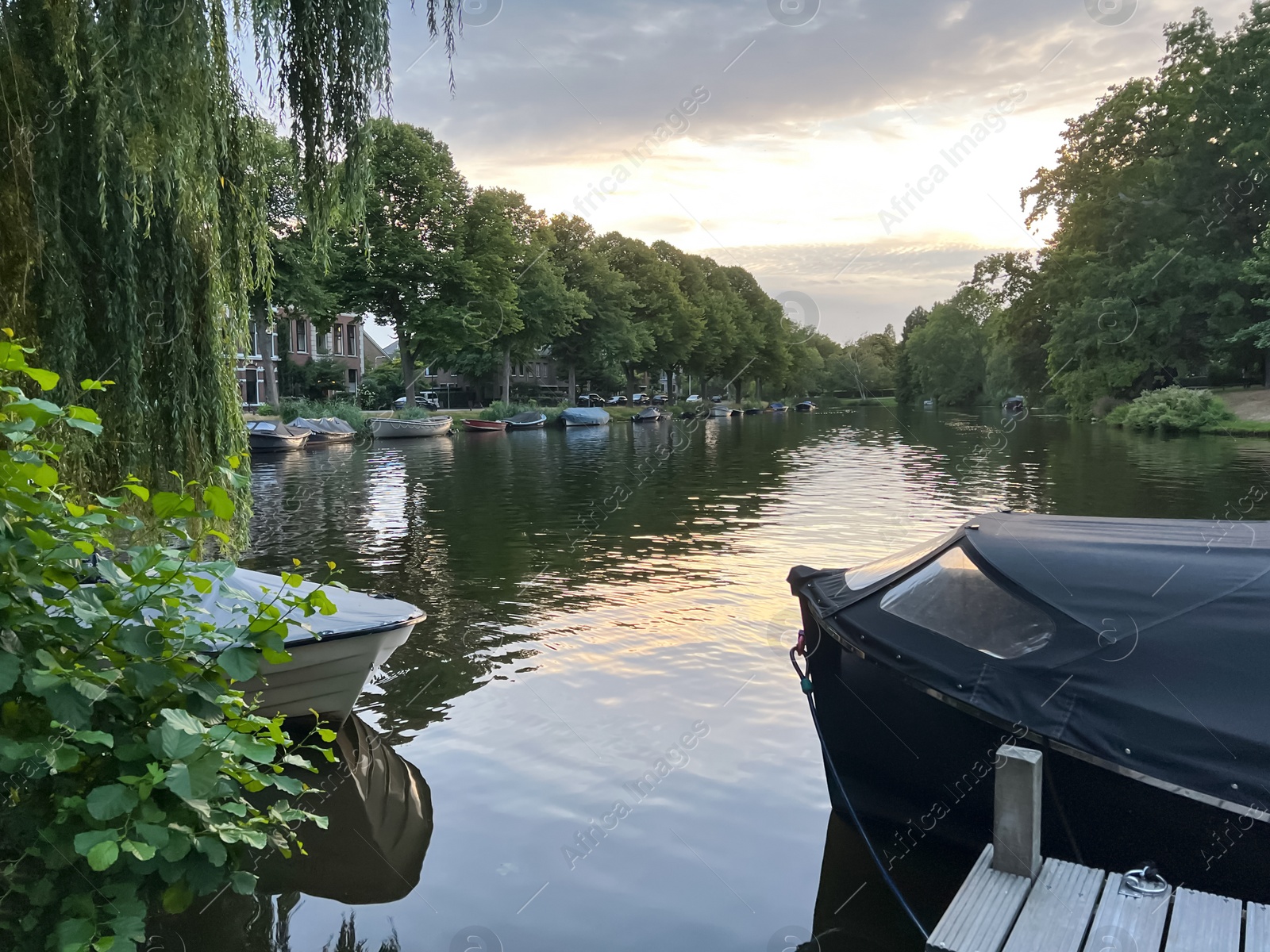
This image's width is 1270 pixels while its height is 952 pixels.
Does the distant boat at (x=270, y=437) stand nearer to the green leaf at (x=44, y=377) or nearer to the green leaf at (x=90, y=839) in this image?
the green leaf at (x=44, y=377)

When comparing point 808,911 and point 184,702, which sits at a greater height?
point 184,702

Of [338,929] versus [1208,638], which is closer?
[1208,638]

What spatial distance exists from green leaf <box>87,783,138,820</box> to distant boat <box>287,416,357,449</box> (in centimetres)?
4254

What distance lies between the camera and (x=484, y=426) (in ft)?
180

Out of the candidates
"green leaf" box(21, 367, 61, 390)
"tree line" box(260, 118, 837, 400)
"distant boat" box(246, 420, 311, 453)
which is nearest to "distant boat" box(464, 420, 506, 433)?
"tree line" box(260, 118, 837, 400)

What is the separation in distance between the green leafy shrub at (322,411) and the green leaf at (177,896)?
43.4 m

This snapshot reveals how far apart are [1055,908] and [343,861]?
14.0ft

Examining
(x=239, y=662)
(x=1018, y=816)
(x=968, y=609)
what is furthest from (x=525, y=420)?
(x=239, y=662)

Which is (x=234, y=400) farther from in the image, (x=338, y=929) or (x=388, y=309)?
(x=388, y=309)

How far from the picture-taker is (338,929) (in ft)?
17.5

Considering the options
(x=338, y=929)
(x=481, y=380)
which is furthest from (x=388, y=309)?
(x=338, y=929)

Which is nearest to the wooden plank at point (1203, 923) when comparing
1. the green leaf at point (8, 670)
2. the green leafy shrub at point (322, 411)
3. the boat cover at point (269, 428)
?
the green leaf at point (8, 670)

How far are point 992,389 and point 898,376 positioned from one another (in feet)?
126

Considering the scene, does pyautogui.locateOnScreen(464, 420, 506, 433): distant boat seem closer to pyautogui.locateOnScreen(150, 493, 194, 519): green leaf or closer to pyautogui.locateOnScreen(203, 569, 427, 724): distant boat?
pyautogui.locateOnScreen(203, 569, 427, 724): distant boat
